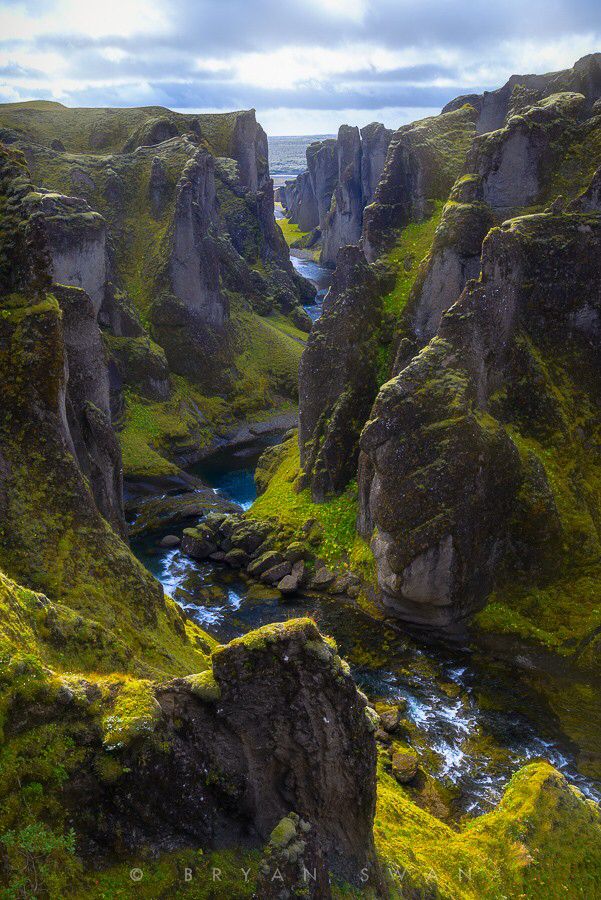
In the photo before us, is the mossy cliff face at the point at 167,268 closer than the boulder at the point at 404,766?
No

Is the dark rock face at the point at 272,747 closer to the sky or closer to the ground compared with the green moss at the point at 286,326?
closer to the sky

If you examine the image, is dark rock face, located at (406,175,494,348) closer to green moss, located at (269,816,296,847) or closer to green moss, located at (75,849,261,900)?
A: green moss, located at (269,816,296,847)

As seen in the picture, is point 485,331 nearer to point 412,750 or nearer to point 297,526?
point 297,526

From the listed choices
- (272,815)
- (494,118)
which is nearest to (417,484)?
(272,815)

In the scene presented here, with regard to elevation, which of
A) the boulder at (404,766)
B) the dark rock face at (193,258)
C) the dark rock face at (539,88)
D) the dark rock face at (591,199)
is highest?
the dark rock face at (539,88)

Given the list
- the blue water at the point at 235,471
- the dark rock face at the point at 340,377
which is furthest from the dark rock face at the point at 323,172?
the dark rock face at the point at 340,377

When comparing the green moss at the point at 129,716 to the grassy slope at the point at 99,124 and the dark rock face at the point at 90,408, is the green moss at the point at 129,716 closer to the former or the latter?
the dark rock face at the point at 90,408

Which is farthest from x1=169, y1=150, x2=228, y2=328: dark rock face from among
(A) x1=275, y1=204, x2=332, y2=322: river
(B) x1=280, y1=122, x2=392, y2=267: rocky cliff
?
(B) x1=280, y1=122, x2=392, y2=267: rocky cliff

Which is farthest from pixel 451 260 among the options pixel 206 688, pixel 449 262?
pixel 206 688
